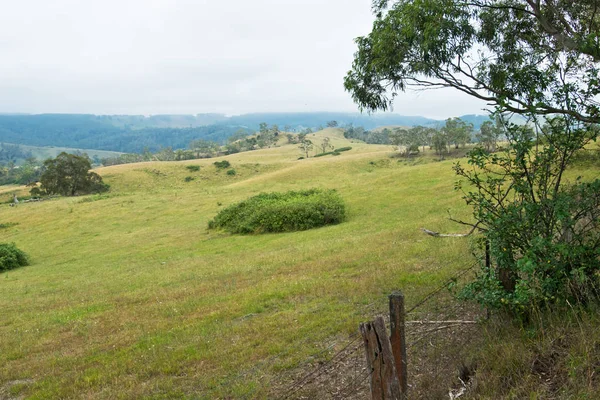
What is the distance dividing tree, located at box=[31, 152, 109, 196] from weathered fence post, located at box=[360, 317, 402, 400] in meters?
76.6

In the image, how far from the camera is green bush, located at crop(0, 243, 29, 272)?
26.7 m

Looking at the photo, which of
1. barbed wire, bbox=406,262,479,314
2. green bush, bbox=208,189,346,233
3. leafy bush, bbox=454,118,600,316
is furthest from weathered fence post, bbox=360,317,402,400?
green bush, bbox=208,189,346,233

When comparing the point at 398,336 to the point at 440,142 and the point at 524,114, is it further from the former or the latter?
the point at 440,142

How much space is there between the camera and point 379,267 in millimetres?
13062

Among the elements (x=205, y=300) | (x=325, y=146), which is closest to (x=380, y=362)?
(x=205, y=300)

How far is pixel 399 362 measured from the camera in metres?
4.79

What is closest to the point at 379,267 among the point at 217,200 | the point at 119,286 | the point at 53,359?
the point at 53,359

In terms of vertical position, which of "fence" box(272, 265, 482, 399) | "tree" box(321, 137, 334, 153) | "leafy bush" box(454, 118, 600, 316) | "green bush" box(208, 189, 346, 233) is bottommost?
"green bush" box(208, 189, 346, 233)

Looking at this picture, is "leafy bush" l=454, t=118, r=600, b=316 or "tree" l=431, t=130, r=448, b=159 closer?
"leafy bush" l=454, t=118, r=600, b=316

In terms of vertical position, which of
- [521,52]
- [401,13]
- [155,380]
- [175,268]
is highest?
[401,13]

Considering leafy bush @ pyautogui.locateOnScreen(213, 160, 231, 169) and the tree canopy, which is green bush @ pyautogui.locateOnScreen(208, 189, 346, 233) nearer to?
the tree canopy

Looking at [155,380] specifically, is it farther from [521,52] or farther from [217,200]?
[217,200]

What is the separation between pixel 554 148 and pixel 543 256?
177cm

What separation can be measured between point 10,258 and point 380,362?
29119mm
